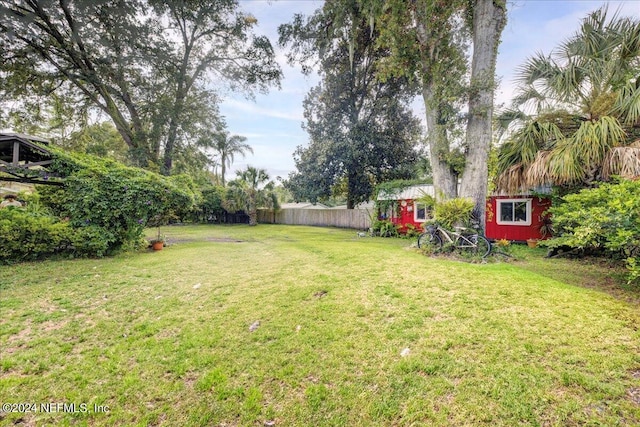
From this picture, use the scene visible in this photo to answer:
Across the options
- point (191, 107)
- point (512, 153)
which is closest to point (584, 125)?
point (512, 153)

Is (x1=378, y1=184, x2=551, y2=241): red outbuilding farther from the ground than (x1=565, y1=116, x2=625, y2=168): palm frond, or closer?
closer

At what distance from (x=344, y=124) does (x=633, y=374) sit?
16.5 m

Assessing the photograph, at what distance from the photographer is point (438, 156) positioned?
25.3 feet

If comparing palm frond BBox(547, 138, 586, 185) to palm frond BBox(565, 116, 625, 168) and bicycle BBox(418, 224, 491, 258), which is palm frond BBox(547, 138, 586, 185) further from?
bicycle BBox(418, 224, 491, 258)

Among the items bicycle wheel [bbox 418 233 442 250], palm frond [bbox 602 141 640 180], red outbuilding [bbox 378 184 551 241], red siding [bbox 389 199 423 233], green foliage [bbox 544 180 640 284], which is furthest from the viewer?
red siding [bbox 389 199 423 233]

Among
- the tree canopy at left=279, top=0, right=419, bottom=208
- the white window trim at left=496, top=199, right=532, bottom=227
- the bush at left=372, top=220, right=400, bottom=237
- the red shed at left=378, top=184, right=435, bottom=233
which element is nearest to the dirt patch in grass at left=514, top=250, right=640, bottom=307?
the white window trim at left=496, top=199, right=532, bottom=227

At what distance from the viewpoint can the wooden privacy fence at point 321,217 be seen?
17.4 meters

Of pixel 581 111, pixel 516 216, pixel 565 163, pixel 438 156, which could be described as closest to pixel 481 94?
pixel 438 156

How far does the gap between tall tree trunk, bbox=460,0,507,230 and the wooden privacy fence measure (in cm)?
884

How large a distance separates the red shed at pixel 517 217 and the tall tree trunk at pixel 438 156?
11.5ft

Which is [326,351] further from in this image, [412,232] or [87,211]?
[412,232]

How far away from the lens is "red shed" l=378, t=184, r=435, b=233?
40.9 feet

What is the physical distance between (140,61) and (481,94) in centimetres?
1415

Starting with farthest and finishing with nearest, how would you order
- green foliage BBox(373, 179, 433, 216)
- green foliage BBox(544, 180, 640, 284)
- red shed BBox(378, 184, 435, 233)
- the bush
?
green foliage BBox(373, 179, 433, 216), the bush, red shed BBox(378, 184, 435, 233), green foliage BBox(544, 180, 640, 284)
